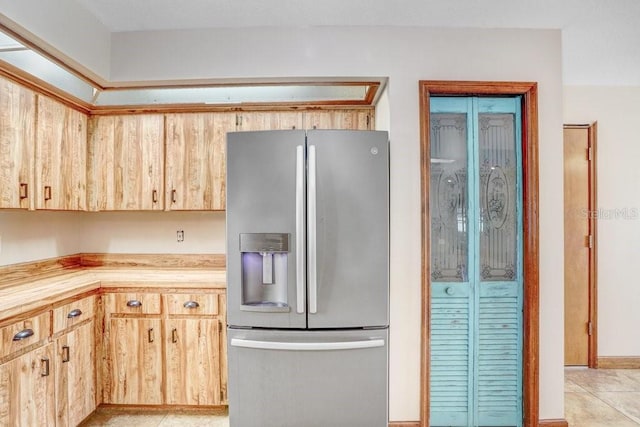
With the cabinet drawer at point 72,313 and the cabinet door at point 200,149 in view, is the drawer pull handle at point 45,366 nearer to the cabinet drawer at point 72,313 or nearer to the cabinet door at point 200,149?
the cabinet drawer at point 72,313

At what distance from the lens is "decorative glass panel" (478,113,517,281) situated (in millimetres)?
2297

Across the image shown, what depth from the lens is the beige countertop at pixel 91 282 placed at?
6.24 feet

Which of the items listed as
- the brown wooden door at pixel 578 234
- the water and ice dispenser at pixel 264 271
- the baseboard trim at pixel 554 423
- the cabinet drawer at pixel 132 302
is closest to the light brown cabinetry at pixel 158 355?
the cabinet drawer at pixel 132 302

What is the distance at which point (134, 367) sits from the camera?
2461 mm

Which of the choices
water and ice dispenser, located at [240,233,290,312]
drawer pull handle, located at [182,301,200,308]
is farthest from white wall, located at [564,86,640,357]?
drawer pull handle, located at [182,301,200,308]

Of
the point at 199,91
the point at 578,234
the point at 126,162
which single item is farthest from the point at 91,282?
the point at 578,234

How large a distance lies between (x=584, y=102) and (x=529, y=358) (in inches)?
98.1

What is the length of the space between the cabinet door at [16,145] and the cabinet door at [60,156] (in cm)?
7

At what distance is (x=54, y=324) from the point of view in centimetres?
204

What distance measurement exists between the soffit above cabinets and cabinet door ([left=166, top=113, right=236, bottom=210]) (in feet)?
0.41

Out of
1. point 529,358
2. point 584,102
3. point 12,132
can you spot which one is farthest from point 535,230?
point 12,132

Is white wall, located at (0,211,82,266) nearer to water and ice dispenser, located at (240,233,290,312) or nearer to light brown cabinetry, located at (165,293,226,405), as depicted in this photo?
light brown cabinetry, located at (165,293,226,405)

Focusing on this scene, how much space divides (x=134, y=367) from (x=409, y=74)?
2.66m

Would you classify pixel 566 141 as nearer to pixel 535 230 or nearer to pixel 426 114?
pixel 535 230
